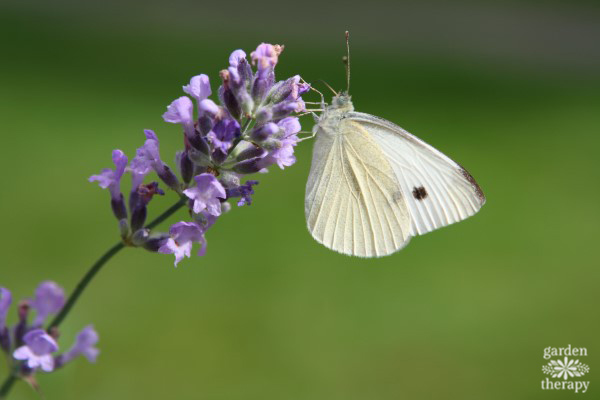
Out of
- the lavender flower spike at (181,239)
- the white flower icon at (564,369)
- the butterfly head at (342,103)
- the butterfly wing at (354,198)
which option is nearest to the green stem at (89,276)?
the lavender flower spike at (181,239)

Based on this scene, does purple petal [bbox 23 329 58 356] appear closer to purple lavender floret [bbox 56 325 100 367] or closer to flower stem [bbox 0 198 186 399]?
flower stem [bbox 0 198 186 399]

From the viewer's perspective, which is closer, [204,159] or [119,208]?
[204,159]

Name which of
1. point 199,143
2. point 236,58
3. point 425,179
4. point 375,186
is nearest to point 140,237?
point 199,143

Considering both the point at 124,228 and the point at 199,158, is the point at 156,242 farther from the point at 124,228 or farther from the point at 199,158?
the point at 199,158

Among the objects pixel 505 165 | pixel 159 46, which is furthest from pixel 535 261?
pixel 159 46

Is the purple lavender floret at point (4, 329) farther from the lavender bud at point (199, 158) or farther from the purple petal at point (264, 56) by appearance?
the purple petal at point (264, 56)

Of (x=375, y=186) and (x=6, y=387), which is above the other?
(x=375, y=186)

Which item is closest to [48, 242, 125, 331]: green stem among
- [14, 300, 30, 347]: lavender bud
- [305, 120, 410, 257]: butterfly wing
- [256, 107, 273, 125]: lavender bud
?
[14, 300, 30, 347]: lavender bud


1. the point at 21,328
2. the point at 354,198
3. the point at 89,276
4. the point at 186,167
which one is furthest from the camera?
the point at 354,198
